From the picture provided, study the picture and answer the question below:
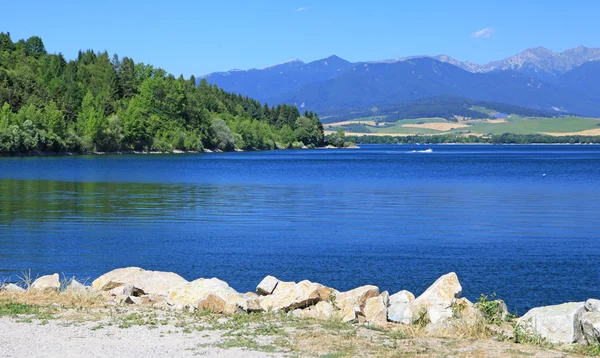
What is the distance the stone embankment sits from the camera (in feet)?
50.4

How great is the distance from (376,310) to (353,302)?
0.60 m

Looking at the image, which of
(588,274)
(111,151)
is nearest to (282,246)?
(588,274)

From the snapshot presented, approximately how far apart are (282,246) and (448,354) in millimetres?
19307

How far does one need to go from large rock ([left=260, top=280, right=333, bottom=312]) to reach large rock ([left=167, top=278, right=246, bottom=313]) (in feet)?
1.90

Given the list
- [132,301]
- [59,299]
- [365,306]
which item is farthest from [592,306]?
[59,299]

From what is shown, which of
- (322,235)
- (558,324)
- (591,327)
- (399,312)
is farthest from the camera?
(322,235)

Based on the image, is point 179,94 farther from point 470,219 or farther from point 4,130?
point 470,219

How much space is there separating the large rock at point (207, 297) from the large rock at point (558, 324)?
634 centimetres

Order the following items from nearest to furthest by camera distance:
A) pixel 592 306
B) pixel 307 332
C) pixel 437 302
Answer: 1. pixel 307 332
2. pixel 592 306
3. pixel 437 302

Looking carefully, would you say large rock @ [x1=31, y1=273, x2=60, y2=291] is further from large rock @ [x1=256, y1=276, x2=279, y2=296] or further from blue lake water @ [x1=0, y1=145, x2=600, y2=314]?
blue lake water @ [x1=0, y1=145, x2=600, y2=314]

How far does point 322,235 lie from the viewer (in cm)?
3641

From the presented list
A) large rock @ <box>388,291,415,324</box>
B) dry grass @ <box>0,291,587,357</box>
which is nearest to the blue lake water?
large rock @ <box>388,291,415,324</box>

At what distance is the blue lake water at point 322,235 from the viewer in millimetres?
26266

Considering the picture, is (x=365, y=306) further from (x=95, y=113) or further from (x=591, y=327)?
(x=95, y=113)
